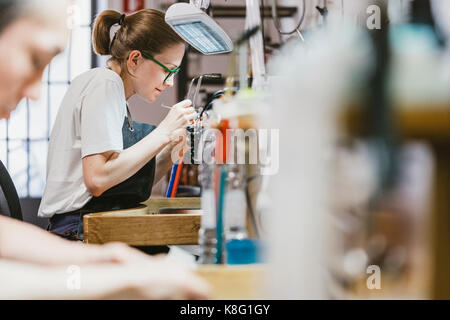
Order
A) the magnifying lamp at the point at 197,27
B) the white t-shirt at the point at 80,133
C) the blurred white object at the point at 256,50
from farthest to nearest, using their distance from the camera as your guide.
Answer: the white t-shirt at the point at 80,133 < the magnifying lamp at the point at 197,27 < the blurred white object at the point at 256,50

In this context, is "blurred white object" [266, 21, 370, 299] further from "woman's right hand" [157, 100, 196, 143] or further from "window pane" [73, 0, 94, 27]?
"window pane" [73, 0, 94, 27]

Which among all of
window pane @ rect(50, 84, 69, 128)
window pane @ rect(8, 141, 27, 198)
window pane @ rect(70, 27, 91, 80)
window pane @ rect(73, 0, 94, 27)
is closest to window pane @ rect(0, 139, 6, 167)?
window pane @ rect(8, 141, 27, 198)

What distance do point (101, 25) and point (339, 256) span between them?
4.68ft

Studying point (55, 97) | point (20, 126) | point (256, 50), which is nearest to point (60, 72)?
point (55, 97)

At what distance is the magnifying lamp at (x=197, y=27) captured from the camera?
45.3 inches

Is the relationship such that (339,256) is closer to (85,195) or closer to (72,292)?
(72,292)

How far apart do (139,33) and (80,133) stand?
42 centimetres

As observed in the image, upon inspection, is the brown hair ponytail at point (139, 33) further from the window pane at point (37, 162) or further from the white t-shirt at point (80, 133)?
the window pane at point (37, 162)

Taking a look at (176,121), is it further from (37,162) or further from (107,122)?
(37,162)

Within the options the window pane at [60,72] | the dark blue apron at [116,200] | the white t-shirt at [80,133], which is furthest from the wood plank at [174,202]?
the window pane at [60,72]

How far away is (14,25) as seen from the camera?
761 millimetres

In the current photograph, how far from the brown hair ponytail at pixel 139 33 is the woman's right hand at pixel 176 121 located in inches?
8.6

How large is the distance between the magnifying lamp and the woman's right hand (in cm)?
28
